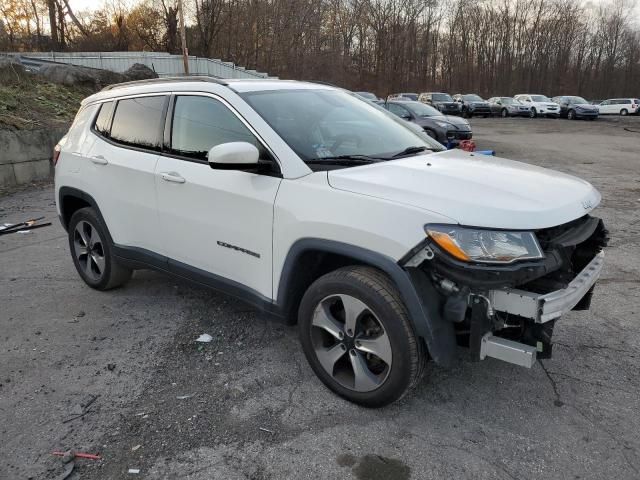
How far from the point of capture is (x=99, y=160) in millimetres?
4234

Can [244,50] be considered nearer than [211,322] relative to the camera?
No

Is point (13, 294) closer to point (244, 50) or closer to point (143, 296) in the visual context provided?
point (143, 296)

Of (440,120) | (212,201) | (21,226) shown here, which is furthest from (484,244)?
(440,120)

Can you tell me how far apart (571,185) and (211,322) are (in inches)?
107

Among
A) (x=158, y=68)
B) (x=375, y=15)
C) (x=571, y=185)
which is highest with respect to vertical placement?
(x=375, y=15)

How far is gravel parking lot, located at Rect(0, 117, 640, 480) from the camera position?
2.53 meters

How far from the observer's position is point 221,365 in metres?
3.45

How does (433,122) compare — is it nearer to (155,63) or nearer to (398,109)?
(398,109)

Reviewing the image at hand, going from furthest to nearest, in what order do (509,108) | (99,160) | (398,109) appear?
(509,108) → (398,109) → (99,160)

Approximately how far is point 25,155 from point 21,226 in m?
3.77

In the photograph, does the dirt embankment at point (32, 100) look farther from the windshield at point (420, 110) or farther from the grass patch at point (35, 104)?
the windshield at point (420, 110)

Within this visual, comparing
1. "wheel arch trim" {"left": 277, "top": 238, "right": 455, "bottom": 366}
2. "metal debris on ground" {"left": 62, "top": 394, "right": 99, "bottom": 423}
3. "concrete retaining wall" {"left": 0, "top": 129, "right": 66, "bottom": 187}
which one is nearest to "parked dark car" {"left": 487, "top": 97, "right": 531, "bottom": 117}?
"concrete retaining wall" {"left": 0, "top": 129, "right": 66, "bottom": 187}

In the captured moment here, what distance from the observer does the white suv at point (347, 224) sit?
8.20 ft

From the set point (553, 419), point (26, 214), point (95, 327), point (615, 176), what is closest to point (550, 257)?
point (553, 419)
